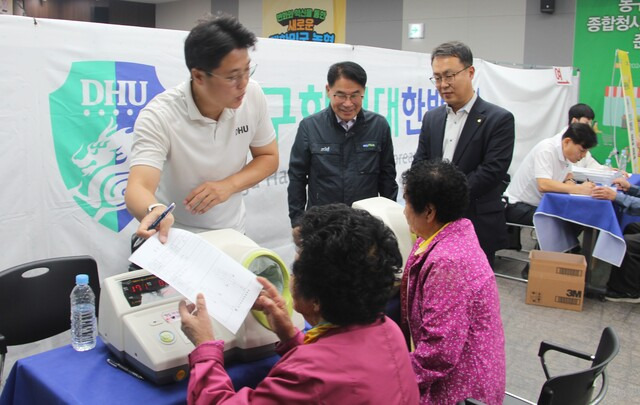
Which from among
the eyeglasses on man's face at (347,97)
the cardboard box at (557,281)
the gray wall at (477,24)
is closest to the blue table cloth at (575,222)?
the cardboard box at (557,281)

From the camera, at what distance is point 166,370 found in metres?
1.13

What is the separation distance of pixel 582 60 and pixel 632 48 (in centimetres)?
54

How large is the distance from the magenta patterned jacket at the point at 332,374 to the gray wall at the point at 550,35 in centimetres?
640

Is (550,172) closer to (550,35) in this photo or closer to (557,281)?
(557,281)

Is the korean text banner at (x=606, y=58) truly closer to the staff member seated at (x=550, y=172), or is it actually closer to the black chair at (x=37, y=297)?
the staff member seated at (x=550, y=172)

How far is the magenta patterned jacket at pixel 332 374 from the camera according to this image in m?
0.89

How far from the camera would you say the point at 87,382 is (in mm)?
1166

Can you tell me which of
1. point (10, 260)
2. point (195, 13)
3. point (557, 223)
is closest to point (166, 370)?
point (10, 260)

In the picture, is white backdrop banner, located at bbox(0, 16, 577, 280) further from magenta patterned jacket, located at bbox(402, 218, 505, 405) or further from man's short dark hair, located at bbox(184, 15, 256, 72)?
magenta patterned jacket, located at bbox(402, 218, 505, 405)

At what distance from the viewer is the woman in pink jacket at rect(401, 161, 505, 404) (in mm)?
1309

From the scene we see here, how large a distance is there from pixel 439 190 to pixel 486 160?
1.14 m

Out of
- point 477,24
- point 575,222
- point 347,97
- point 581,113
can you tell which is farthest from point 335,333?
point 477,24

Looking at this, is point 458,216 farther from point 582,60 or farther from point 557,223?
point 582,60

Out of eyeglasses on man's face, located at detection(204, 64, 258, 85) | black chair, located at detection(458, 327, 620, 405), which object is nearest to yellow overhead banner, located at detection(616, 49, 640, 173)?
black chair, located at detection(458, 327, 620, 405)
